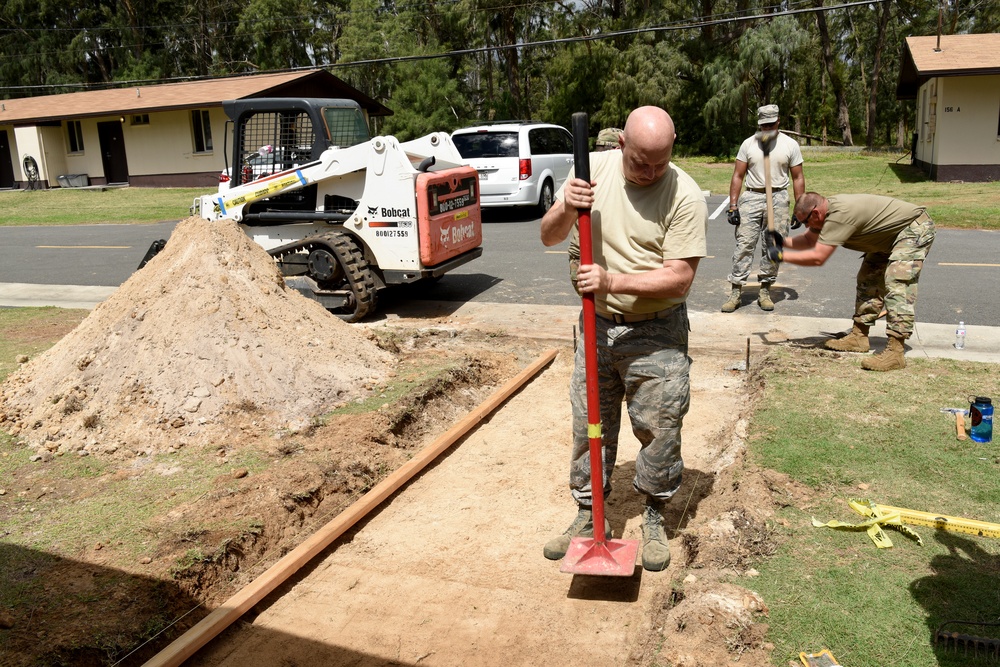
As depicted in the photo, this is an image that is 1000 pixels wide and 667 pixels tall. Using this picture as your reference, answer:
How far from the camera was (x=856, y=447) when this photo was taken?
5164mm

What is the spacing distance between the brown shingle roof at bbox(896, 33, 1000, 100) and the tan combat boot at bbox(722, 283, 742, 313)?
1568 cm

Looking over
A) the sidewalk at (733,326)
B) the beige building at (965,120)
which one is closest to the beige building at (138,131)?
the beige building at (965,120)

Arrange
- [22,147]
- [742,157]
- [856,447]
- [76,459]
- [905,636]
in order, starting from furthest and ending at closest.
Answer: [22,147] < [742,157] < [76,459] < [856,447] < [905,636]

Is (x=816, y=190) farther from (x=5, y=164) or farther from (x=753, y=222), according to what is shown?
(x=5, y=164)

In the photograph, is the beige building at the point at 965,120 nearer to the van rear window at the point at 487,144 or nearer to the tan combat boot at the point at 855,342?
the van rear window at the point at 487,144

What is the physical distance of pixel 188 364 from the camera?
6.24 m

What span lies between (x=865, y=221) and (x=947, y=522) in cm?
324

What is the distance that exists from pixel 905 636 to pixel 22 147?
37.9 m

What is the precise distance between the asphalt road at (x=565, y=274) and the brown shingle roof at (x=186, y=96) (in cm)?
1437

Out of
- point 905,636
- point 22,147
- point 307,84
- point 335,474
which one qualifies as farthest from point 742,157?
point 22,147

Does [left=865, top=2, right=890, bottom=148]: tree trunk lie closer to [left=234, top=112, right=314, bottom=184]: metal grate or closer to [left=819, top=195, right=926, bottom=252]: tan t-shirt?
[left=234, top=112, right=314, bottom=184]: metal grate

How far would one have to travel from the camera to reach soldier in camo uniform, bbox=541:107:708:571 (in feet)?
12.0

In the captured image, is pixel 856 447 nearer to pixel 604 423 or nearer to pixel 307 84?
pixel 604 423

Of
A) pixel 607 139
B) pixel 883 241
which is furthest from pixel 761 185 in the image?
pixel 883 241
